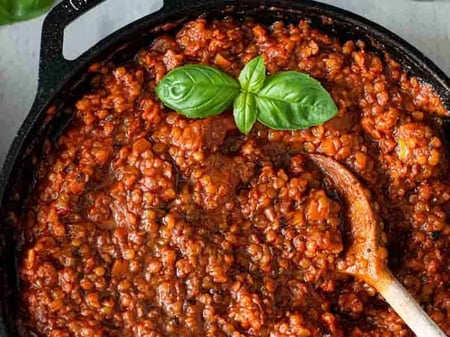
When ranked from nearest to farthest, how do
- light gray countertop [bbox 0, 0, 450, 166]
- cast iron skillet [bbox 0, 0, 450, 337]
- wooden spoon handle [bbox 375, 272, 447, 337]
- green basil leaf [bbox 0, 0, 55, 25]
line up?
wooden spoon handle [bbox 375, 272, 447, 337], cast iron skillet [bbox 0, 0, 450, 337], green basil leaf [bbox 0, 0, 55, 25], light gray countertop [bbox 0, 0, 450, 166]

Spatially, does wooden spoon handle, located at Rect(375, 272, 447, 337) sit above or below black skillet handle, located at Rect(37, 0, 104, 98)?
below

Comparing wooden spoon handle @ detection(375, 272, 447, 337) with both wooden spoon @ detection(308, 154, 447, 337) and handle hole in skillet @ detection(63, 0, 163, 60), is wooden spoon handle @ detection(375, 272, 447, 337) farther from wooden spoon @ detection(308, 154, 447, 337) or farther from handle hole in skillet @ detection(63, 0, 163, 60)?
handle hole in skillet @ detection(63, 0, 163, 60)

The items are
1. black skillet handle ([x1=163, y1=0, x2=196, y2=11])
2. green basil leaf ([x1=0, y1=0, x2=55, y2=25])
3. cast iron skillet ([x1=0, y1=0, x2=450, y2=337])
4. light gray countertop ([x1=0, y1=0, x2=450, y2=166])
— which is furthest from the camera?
light gray countertop ([x1=0, y1=0, x2=450, y2=166])

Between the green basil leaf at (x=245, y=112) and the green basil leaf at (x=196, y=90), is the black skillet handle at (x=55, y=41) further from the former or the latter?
the green basil leaf at (x=245, y=112)

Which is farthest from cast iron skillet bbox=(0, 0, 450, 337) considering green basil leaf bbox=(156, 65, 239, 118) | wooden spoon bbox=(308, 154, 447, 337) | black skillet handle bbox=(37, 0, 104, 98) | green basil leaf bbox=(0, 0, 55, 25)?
wooden spoon bbox=(308, 154, 447, 337)

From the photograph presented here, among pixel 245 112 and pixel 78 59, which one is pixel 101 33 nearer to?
pixel 78 59

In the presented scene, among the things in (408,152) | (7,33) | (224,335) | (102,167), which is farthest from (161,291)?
(7,33)

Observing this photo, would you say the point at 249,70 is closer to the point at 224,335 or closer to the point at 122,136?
the point at 122,136
